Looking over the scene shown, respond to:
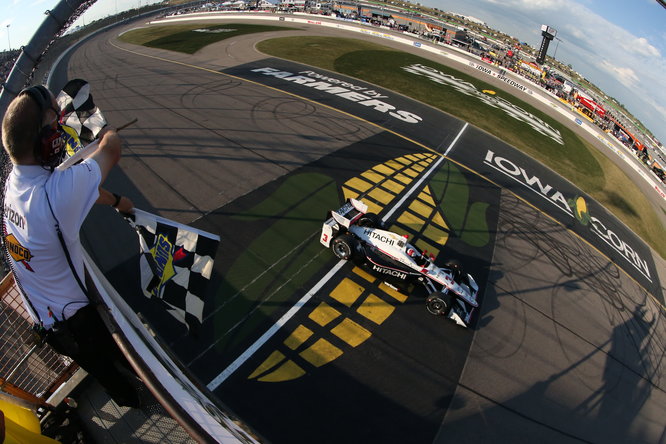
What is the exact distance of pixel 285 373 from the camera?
7027 millimetres

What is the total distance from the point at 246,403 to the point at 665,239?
27.3 metres

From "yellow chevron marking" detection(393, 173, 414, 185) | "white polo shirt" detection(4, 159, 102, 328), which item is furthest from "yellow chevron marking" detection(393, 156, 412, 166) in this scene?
"white polo shirt" detection(4, 159, 102, 328)

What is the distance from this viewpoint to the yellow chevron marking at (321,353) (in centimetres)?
739

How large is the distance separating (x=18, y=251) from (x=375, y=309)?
24.9 ft

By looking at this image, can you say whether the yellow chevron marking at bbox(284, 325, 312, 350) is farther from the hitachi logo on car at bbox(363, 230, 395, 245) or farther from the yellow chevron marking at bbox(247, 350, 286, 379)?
the hitachi logo on car at bbox(363, 230, 395, 245)

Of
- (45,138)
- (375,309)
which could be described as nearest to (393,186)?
(375,309)

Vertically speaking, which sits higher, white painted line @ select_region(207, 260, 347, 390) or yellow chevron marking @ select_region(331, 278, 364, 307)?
yellow chevron marking @ select_region(331, 278, 364, 307)

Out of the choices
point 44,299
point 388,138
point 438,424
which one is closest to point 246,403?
point 438,424

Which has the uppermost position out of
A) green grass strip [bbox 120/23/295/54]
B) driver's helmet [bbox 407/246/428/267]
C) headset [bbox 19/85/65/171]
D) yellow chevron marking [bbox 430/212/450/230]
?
headset [bbox 19/85/65/171]

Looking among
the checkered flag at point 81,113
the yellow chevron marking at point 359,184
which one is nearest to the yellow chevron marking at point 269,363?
the checkered flag at point 81,113

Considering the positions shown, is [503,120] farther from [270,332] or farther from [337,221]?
[270,332]

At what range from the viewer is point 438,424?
685 centimetres

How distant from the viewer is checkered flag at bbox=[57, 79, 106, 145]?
3.63m

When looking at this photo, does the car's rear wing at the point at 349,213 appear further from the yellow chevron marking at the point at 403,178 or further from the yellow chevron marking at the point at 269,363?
the yellow chevron marking at the point at 403,178
